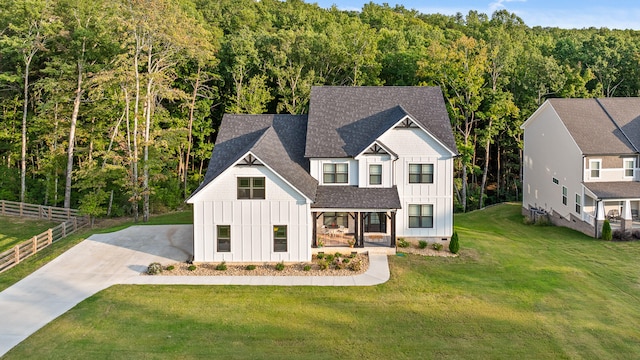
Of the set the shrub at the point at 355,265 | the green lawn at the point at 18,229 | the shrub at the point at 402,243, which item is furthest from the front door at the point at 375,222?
the green lawn at the point at 18,229

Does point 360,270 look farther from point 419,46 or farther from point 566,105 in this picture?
point 419,46

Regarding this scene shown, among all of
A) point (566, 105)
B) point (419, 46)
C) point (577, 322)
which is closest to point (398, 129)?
point (577, 322)

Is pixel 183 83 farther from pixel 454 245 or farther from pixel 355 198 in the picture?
pixel 454 245

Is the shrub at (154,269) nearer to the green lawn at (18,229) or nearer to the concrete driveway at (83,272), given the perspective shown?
the concrete driveway at (83,272)

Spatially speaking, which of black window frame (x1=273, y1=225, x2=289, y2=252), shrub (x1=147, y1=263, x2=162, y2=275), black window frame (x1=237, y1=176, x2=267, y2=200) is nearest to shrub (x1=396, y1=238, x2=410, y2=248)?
black window frame (x1=273, y1=225, x2=289, y2=252)

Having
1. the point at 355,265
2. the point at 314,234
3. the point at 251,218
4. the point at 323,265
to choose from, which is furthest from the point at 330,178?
the point at 355,265
